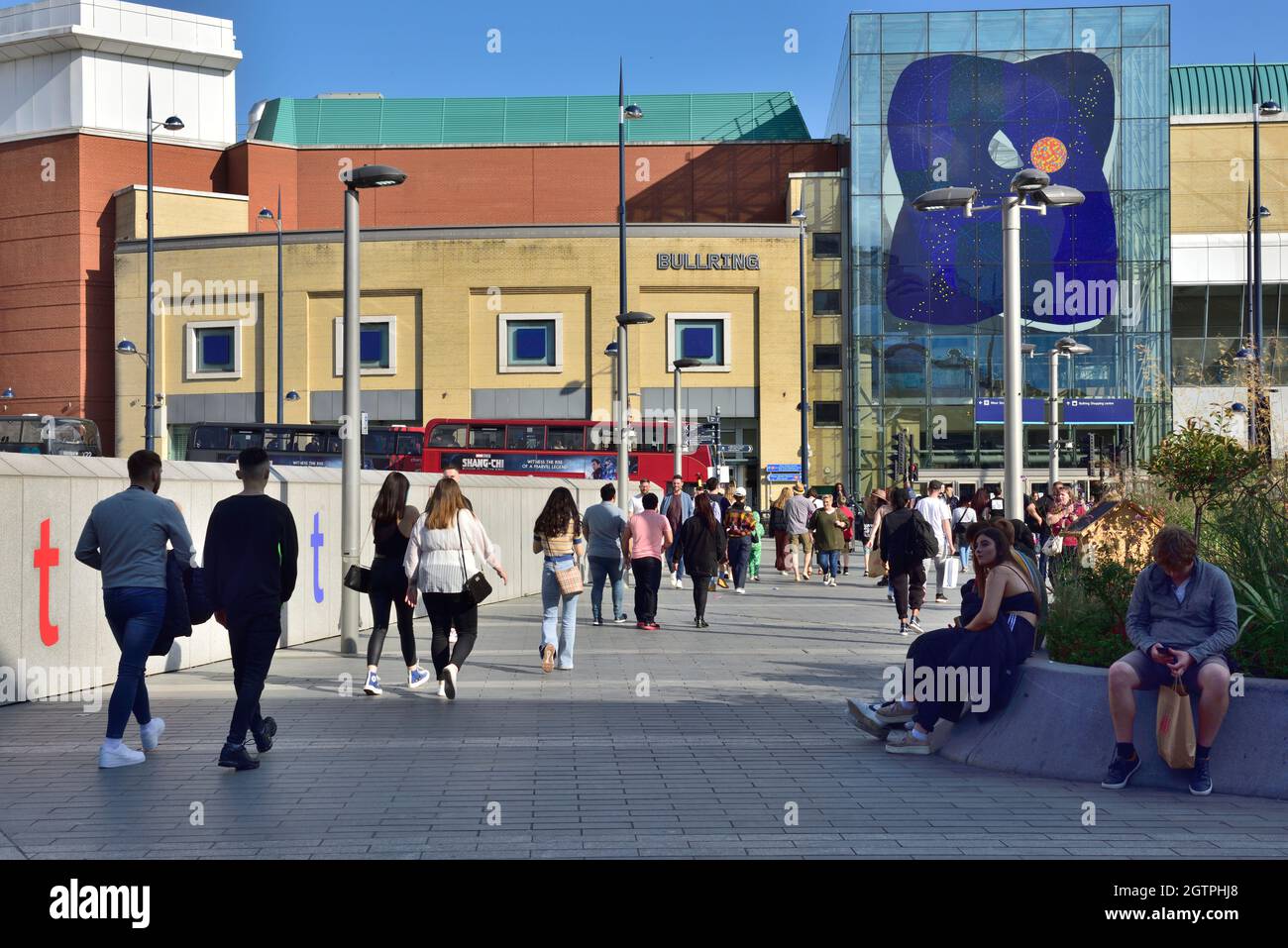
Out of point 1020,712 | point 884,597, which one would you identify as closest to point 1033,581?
point 1020,712

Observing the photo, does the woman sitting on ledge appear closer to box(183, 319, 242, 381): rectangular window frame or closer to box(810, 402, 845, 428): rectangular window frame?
box(810, 402, 845, 428): rectangular window frame

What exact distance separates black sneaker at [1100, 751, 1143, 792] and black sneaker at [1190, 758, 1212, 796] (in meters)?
0.30

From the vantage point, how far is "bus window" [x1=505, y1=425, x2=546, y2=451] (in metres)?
45.3

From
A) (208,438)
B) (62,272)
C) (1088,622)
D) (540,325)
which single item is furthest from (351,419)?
(62,272)

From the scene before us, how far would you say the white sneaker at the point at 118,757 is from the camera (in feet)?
26.8

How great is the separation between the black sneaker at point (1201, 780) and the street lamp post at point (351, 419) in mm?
8975

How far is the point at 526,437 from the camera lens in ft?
150

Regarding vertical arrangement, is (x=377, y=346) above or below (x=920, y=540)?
above

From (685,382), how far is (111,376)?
83.8 feet

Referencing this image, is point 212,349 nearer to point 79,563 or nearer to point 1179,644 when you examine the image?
point 79,563

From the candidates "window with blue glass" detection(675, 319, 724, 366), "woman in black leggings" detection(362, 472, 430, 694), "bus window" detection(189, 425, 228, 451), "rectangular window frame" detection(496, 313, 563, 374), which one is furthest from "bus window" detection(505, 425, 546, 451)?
"woman in black leggings" detection(362, 472, 430, 694)

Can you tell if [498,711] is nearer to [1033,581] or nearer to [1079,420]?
[1033,581]

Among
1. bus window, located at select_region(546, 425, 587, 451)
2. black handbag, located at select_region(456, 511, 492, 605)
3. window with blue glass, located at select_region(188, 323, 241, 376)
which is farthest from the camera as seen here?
window with blue glass, located at select_region(188, 323, 241, 376)

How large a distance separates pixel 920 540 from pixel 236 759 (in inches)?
402
